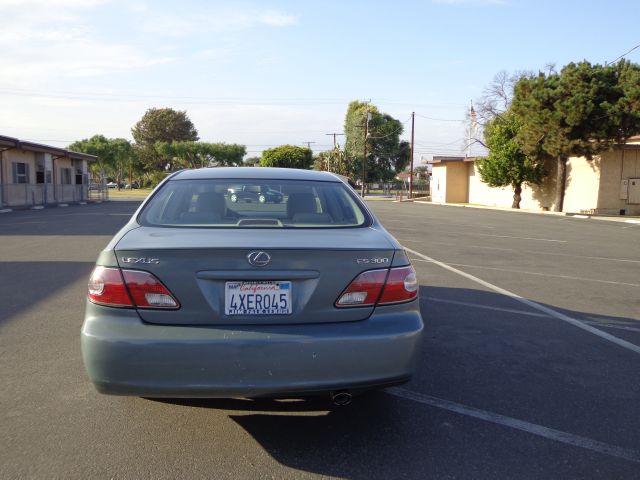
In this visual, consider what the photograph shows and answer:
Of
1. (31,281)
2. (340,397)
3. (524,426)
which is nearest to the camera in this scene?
(340,397)

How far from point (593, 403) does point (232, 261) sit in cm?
268

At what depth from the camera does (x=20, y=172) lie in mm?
30250

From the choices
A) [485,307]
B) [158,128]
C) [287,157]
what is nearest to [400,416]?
[485,307]

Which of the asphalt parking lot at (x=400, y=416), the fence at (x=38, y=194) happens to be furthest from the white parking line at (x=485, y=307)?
the fence at (x=38, y=194)

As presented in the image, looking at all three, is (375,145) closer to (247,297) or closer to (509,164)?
(509,164)

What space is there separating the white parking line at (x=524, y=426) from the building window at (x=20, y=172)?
3028 centimetres

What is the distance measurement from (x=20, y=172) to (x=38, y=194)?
5.48 feet

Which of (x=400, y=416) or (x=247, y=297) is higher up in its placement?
(x=247, y=297)

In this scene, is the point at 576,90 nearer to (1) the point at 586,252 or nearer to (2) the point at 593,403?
(1) the point at 586,252

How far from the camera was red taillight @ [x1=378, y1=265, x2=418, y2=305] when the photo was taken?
3242mm

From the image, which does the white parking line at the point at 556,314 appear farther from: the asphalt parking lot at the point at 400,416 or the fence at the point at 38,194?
the fence at the point at 38,194

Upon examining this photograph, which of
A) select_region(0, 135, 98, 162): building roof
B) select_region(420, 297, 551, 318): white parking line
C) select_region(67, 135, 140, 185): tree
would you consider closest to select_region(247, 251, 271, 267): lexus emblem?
select_region(420, 297, 551, 318): white parking line

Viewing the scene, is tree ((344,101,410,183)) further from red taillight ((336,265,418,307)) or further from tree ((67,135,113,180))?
red taillight ((336,265,418,307))

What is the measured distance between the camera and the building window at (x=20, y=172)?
29.5m
